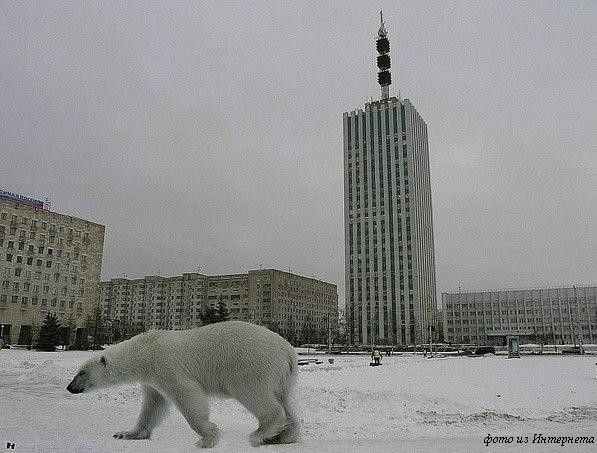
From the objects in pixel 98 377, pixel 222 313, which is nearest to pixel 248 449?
pixel 98 377

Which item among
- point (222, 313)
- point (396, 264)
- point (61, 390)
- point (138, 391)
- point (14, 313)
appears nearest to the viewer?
point (138, 391)

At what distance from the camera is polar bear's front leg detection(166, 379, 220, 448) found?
6.95m

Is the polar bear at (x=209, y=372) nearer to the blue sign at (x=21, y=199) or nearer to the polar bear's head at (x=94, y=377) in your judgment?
the polar bear's head at (x=94, y=377)

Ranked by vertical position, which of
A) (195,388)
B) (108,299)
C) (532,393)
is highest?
(108,299)

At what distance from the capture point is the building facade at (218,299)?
145 meters

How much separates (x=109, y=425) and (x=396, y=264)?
141m

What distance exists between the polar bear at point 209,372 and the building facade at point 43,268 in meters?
74.1

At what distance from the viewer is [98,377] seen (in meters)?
7.36

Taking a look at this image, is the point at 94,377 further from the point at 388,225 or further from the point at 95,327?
the point at 388,225

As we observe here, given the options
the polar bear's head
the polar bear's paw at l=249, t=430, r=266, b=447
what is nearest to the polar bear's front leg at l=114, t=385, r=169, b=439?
the polar bear's head

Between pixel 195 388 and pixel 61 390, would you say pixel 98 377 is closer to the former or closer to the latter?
pixel 195 388

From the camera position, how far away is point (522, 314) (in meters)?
165

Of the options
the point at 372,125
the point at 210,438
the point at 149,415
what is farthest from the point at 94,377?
the point at 372,125

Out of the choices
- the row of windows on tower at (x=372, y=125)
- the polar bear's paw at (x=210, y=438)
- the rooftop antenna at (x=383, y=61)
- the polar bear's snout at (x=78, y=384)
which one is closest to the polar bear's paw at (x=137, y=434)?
the polar bear's snout at (x=78, y=384)
